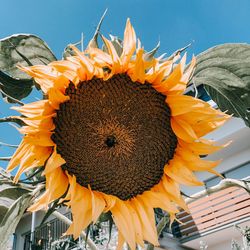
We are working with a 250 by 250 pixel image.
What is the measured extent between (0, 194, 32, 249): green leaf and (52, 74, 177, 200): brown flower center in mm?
151

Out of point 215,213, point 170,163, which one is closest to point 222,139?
point 215,213

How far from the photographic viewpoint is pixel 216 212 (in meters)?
10.9

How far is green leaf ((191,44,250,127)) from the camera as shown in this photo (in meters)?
1.08

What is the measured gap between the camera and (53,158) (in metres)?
1.07

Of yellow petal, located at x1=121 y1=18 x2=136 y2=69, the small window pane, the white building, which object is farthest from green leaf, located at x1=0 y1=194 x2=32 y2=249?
the small window pane

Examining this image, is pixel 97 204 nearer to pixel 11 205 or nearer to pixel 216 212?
pixel 11 205

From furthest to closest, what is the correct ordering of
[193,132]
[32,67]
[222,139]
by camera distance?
[222,139]
[193,132]
[32,67]

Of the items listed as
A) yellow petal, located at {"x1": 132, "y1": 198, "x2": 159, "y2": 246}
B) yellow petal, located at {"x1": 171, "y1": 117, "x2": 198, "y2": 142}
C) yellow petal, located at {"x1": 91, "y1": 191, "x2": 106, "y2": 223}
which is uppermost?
yellow petal, located at {"x1": 171, "y1": 117, "x2": 198, "y2": 142}

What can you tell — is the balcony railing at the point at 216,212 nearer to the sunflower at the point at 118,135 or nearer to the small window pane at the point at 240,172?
the small window pane at the point at 240,172

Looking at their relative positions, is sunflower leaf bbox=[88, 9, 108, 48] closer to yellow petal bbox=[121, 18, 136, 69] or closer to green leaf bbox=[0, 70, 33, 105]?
yellow petal bbox=[121, 18, 136, 69]

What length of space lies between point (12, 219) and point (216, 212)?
10.4 metres

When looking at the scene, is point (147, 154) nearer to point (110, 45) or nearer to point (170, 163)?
point (170, 163)

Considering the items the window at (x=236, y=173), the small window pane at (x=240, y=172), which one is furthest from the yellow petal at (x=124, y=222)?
the small window pane at (x=240, y=172)

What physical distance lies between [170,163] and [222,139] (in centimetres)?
957
